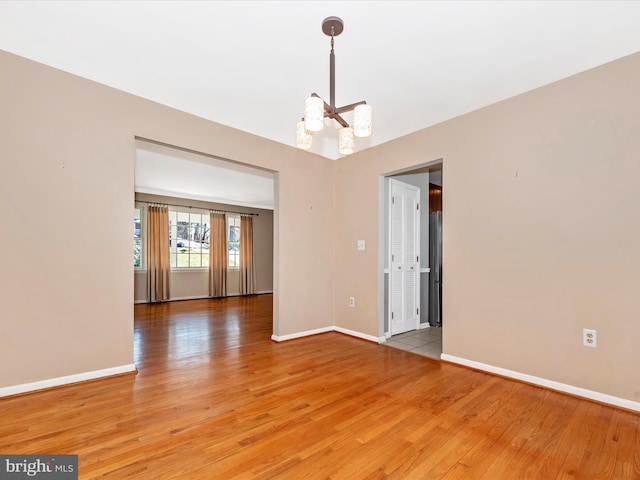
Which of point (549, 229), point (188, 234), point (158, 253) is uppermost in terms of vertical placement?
point (188, 234)

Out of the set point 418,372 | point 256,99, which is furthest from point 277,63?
point 418,372

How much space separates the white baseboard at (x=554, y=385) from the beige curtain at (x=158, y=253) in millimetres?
6668

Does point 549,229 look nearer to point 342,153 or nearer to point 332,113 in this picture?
point 342,153

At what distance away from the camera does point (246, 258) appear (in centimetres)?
895

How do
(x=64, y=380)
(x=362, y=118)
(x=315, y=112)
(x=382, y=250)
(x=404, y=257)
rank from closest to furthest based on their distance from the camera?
(x=315, y=112) < (x=362, y=118) < (x=64, y=380) < (x=382, y=250) < (x=404, y=257)

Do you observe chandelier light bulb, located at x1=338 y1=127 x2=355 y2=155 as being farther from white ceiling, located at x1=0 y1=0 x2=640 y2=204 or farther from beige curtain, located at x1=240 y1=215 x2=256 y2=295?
beige curtain, located at x1=240 y1=215 x2=256 y2=295

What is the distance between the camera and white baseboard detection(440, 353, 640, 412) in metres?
2.26

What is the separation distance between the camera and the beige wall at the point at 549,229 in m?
2.31

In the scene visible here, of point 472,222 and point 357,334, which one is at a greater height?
point 472,222

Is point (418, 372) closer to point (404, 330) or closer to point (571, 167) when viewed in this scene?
point (404, 330)

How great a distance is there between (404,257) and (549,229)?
1.95 m

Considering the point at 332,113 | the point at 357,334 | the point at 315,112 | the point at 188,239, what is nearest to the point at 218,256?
the point at 188,239

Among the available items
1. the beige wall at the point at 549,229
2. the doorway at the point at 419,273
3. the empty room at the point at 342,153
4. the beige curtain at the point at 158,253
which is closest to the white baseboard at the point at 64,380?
the empty room at the point at 342,153

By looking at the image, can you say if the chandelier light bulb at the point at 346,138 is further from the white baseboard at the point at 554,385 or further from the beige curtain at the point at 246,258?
the beige curtain at the point at 246,258
